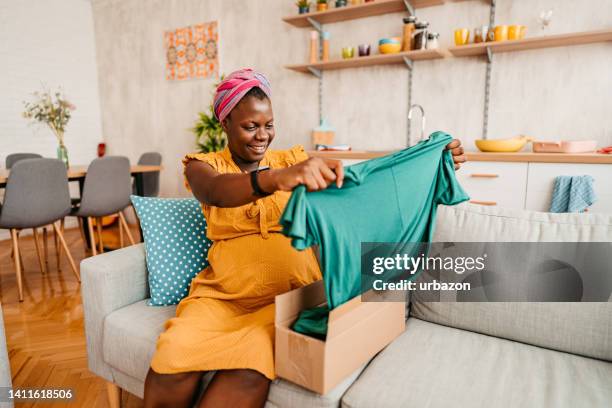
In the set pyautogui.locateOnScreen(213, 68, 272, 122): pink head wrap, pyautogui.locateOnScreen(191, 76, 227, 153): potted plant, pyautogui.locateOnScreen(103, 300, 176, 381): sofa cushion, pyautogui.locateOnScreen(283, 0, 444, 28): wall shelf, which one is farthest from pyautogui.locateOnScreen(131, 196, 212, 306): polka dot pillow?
pyautogui.locateOnScreen(191, 76, 227, 153): potted plant

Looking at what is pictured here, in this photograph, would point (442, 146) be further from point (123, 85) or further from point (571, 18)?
point (123, 85)

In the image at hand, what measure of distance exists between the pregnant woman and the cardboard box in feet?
0.26

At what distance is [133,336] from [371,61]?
2.78 meters

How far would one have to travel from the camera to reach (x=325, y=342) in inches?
35.3

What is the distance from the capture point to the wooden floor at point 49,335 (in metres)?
1.77

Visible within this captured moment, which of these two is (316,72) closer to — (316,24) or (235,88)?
(316,24)

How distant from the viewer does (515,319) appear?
1.23 metres

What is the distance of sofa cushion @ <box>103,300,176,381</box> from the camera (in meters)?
1.30

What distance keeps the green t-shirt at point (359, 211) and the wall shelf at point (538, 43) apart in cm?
192

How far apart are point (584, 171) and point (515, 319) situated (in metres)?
1.57

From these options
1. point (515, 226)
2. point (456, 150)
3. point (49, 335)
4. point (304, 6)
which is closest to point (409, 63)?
point (304, 6)

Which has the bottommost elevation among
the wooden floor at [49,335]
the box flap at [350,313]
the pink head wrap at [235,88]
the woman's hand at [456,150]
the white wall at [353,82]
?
the wooden floor at [49,335]

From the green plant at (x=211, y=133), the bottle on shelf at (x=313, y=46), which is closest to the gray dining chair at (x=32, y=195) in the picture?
the green plant at (x=211, y=133)

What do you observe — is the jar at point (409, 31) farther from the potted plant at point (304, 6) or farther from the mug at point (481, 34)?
the potted plant at point (304, 6)
